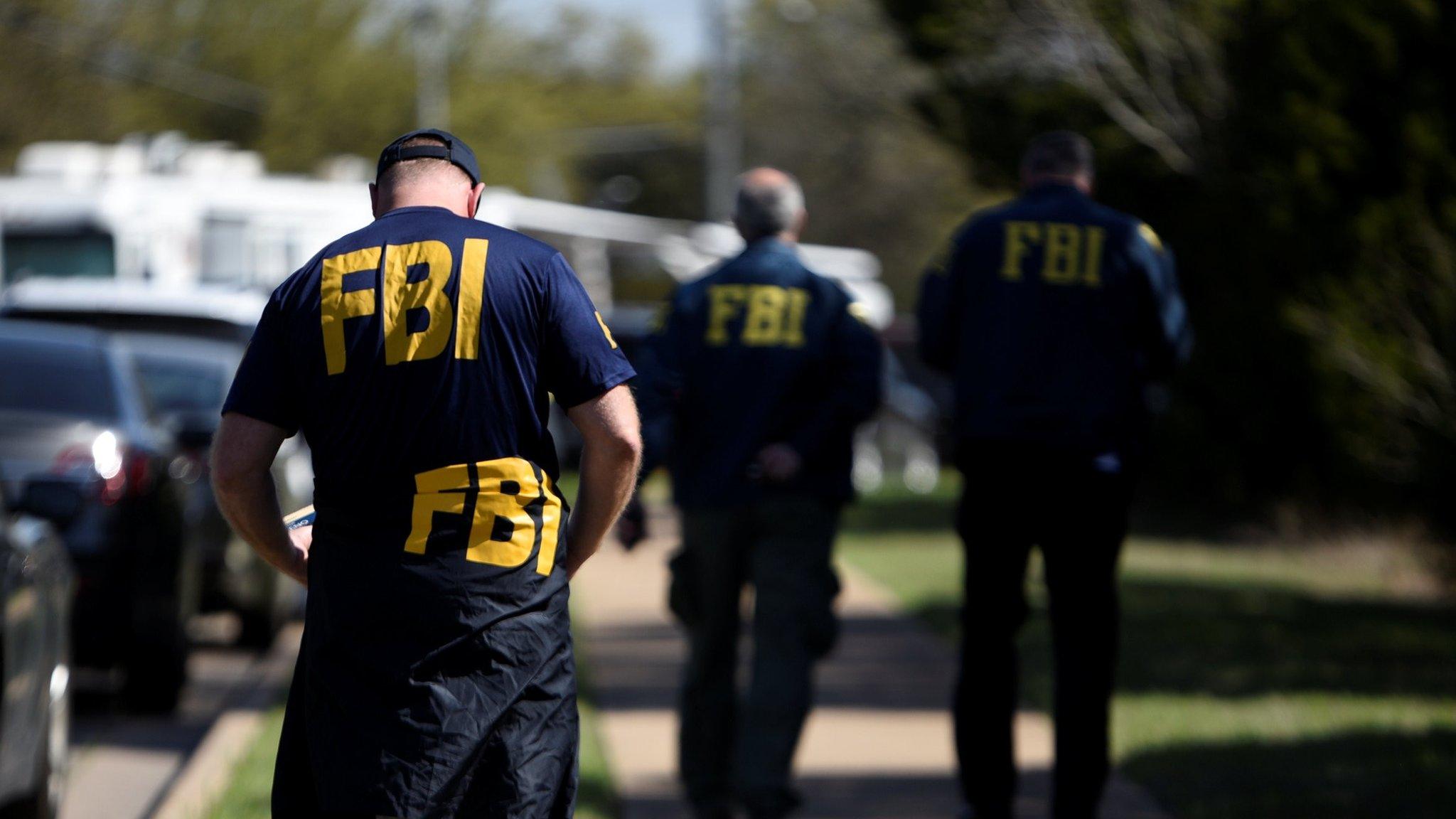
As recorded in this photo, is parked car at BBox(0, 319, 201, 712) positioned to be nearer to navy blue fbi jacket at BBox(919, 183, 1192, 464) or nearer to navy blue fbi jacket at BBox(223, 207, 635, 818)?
navy blue fbi jacket at BBox(919, 183, 1192, 464)

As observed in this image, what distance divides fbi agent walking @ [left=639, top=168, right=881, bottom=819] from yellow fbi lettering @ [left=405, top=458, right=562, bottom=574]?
2.41m

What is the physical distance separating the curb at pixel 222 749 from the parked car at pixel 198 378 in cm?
47

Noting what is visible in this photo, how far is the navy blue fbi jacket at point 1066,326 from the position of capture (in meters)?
5.73

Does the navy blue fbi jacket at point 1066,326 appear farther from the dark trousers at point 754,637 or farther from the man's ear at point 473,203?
the man's ear at point 473,203

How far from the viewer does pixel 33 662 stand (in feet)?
18.2

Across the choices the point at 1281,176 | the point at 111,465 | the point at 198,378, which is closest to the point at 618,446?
the point at 111,465

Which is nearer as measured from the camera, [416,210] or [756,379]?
[416,210]

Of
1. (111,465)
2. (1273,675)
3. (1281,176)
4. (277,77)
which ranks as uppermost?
(277,77)

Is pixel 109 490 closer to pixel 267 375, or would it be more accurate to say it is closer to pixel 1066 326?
pixel 1066 326

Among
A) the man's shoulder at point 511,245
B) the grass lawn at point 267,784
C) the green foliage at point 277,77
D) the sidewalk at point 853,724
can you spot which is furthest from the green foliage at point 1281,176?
the green foliage at point 277,77

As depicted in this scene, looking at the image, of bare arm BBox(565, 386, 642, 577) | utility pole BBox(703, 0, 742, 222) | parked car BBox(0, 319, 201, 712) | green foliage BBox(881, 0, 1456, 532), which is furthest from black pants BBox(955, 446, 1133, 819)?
utility pole BBox(703, 0, 742, 222)

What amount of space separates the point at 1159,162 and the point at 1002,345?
9750mm

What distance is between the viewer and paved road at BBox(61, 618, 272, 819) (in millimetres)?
6941

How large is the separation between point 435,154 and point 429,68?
37082mm
